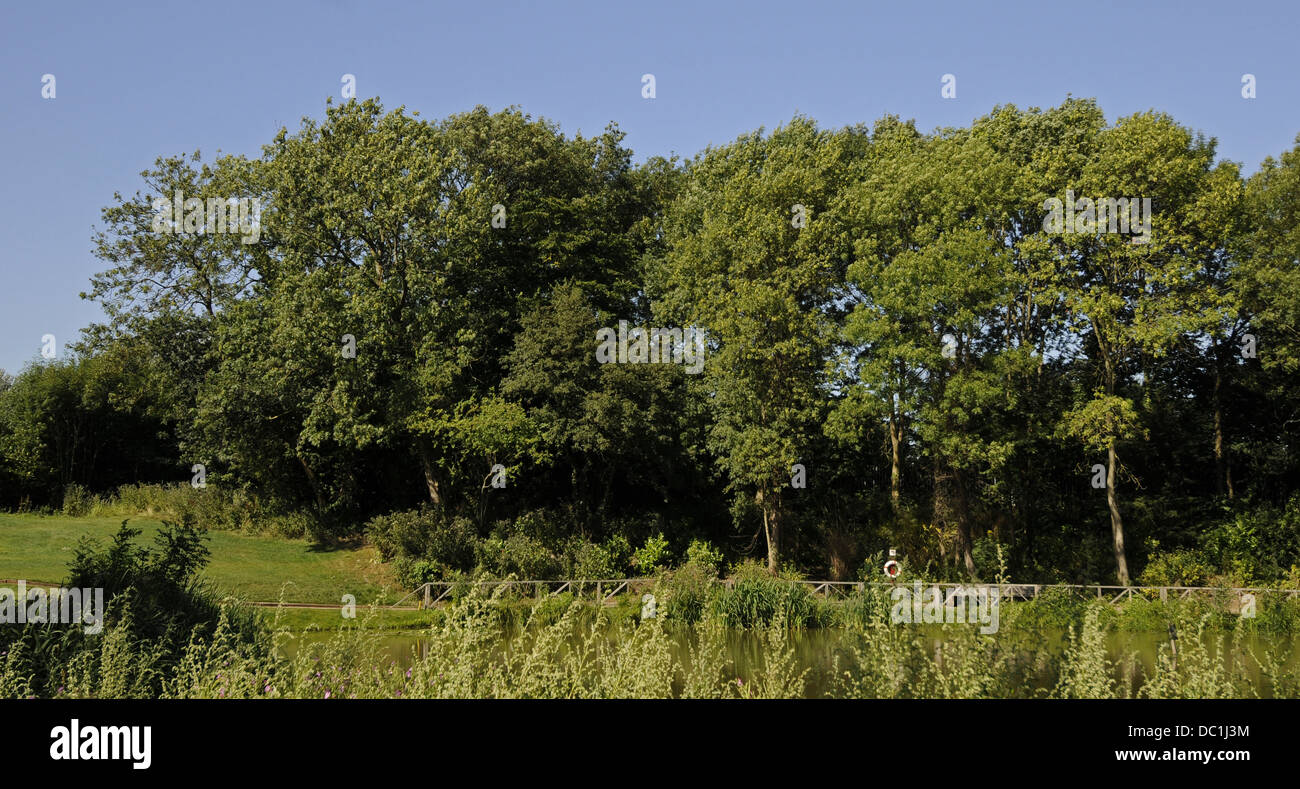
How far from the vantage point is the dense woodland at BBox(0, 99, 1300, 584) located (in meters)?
26.9

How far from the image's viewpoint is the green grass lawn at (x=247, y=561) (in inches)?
953

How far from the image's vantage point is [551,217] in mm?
Answer: 34469

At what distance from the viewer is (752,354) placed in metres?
28.1

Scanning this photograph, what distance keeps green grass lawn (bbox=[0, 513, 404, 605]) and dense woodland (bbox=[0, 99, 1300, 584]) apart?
159 centimetres

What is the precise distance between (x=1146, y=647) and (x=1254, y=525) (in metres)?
11.6

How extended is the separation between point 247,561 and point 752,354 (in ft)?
59.2

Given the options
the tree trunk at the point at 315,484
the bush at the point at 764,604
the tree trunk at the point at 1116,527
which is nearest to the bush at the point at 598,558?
the bush at the point at 764,604

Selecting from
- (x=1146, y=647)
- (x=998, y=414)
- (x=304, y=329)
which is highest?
(x=304, y=329)

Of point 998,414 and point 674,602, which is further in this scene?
point 998,414

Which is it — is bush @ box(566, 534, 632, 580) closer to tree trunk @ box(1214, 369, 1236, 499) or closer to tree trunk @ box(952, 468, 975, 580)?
tree trunk @ box(952, 468, 975, 580)

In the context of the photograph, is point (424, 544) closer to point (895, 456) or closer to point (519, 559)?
point (519, 559)
